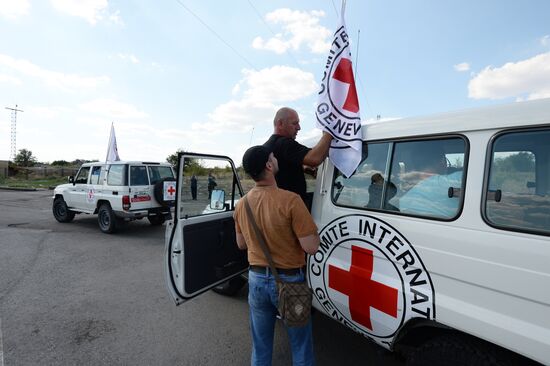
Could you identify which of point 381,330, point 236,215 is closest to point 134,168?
point 236,215

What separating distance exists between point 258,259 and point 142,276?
3.64m

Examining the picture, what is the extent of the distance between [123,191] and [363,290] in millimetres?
6774

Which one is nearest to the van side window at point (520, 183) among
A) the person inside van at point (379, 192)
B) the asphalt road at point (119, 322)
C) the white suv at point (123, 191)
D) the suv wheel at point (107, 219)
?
the person inside van at point (379, 192)

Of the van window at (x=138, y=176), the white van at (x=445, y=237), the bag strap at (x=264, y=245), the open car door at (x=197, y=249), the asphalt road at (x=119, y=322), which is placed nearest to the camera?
the white van at (x=445, y=237)

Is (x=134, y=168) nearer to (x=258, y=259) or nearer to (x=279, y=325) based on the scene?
(x=279, y=325)

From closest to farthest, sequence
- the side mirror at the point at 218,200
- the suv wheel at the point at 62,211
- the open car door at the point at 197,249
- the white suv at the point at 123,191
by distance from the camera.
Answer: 1. the open car door at the point at 197,249
2. the side mirror at the point at 218,200
3. the white suv at the point at 123,191
4. the suv wheel at the point at 62,211

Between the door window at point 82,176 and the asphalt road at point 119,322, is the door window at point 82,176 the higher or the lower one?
the higher one

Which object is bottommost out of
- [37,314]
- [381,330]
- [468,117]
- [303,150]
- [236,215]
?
[37,314]

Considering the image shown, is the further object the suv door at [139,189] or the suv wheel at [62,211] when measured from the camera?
the suv wheel at [62,211]

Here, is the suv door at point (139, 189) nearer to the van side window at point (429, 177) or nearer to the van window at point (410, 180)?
the van window at point (410, 180)

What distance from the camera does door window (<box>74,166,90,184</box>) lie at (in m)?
8.55

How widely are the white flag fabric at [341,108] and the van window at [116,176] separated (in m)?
6.49

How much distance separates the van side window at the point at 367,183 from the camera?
2.02 metres

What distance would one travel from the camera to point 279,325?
324 centimetres
